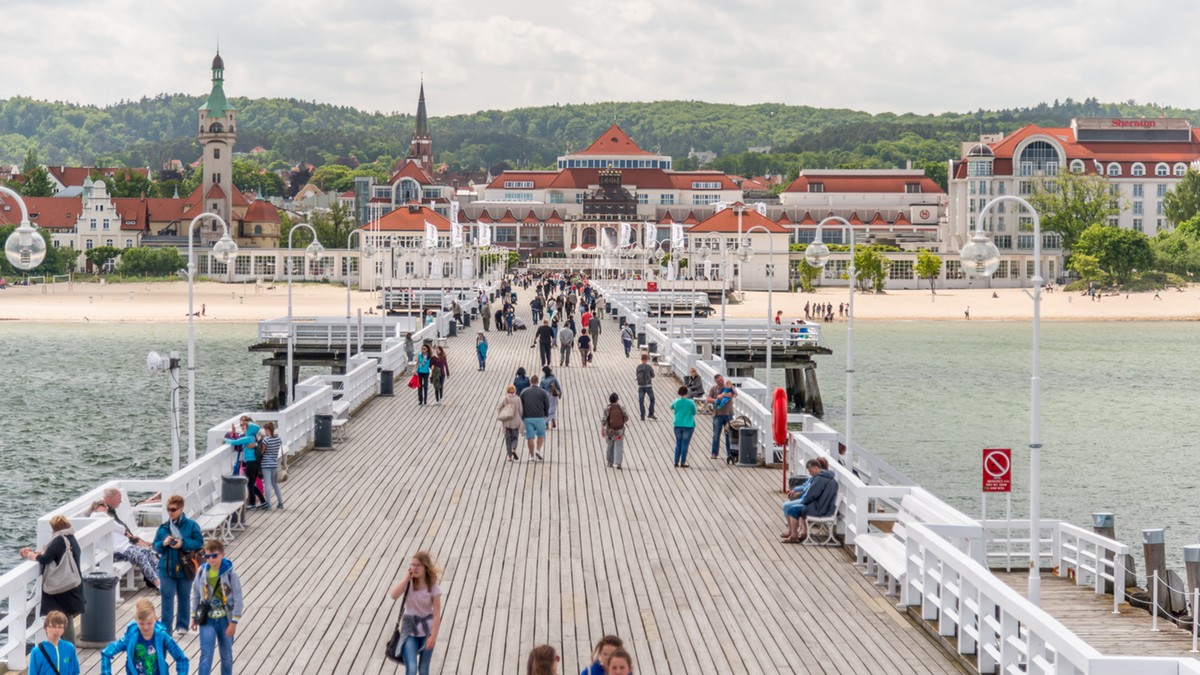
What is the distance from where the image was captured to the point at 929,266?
416ft

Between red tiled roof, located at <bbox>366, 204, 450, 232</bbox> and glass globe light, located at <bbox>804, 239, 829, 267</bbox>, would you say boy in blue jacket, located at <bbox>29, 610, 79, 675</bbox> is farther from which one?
red tiled roof, located at <bbox>366, 204, 450, 232</bbox>

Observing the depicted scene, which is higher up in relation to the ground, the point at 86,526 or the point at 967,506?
the point at 86,526

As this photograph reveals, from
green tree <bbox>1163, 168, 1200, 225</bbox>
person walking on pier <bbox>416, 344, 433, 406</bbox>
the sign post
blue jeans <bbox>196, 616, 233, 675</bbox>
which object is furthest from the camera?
green tree <bbox>1163, 168, 1200, 225</bbox>

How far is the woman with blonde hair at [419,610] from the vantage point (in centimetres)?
1155

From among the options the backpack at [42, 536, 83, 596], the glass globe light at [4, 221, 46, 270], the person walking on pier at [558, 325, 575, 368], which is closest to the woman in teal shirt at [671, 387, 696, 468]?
the glass globe light at [4, 221, 46, 270]

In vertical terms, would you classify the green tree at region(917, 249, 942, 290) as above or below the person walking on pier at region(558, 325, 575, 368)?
above

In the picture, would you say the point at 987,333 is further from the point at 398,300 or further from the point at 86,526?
the point at 86,526

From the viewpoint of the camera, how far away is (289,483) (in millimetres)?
22656

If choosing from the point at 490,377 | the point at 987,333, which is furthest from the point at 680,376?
the point at 987,333

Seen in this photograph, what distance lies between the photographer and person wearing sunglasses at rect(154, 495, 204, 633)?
13727 mm

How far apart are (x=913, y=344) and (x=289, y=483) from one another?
220 ft

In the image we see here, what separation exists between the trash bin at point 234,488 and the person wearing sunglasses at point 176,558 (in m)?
4.81

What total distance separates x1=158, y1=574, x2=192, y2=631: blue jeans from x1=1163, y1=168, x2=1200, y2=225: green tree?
13332 centimetres

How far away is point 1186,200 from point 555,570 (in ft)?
432
